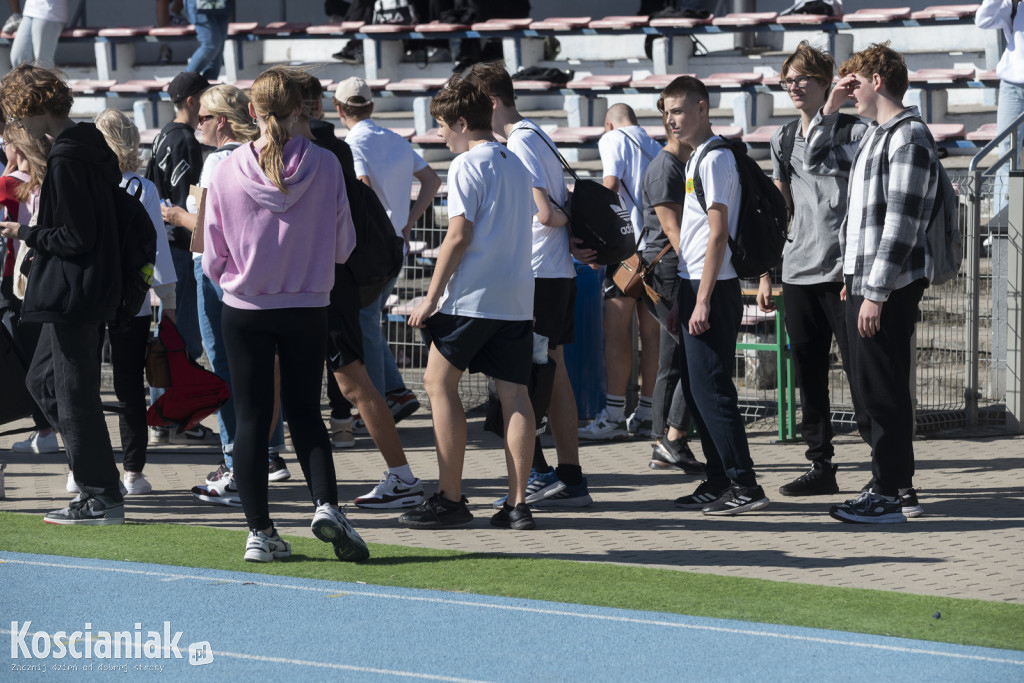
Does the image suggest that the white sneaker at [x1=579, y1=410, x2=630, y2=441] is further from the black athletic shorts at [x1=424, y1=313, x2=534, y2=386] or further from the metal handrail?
the black athletic shorts at [x1=424, y1=313, x2=534, y2=386]

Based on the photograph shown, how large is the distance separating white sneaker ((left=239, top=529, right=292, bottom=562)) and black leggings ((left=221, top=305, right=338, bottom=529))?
0.27ft

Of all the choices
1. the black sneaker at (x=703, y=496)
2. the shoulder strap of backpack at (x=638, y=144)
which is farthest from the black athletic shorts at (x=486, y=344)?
the shoulder strap of backpack at (x=638, y=144)

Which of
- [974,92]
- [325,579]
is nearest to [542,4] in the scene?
[974,92]

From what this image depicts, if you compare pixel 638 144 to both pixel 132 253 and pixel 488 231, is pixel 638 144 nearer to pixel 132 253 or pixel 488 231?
pixel 488 231

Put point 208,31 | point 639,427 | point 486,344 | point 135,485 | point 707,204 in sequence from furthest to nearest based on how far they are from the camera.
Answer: point 208,31
point 639,427
point 135,485
point 707,204
point 486,344

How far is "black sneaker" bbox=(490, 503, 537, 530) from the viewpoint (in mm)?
5949

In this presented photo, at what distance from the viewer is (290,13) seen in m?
19.9

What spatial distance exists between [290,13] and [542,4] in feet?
13.4

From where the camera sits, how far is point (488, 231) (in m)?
5.68

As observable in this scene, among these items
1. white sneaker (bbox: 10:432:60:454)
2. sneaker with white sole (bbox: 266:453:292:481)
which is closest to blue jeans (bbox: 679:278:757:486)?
sneaker with white sole (bbox: 266:453:292:481)

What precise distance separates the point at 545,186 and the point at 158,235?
7.16 ft

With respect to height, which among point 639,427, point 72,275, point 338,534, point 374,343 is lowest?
point 639,427

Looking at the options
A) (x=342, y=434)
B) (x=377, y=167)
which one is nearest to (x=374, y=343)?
(x=342, y=434)

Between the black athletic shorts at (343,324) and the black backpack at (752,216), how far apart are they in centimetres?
165
